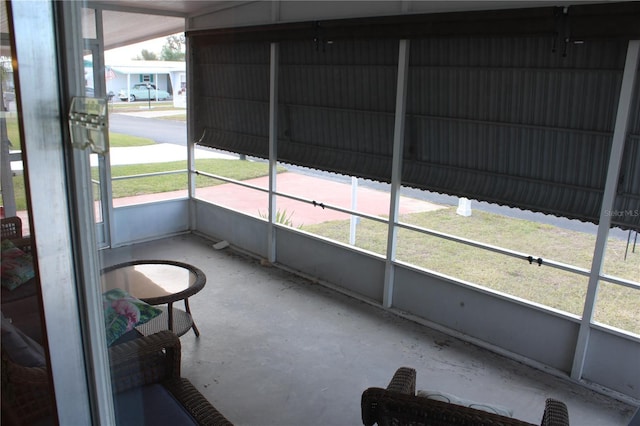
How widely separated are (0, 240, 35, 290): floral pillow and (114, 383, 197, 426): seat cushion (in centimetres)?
25

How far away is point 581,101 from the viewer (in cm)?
345

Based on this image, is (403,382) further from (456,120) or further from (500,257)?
(500,257)

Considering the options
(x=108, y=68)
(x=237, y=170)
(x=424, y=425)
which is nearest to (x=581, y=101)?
(x=424, y=425)

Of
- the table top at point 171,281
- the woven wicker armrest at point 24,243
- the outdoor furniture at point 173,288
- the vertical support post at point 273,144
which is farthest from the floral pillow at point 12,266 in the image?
the vertical support post at point 273,144

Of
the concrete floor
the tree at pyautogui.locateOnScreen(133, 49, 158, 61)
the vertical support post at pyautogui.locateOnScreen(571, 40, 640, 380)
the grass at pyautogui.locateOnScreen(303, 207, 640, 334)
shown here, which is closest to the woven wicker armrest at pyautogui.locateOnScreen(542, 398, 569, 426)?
the concrete floor

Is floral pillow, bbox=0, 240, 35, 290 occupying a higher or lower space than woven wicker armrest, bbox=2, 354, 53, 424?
higher

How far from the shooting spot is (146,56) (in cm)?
84

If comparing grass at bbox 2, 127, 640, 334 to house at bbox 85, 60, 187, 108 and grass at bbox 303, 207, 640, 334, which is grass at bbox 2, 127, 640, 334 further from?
house at bbox 85, 60, 187, 108

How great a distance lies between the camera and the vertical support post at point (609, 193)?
315 centimetres

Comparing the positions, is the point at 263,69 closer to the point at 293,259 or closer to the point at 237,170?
the point at 237,170

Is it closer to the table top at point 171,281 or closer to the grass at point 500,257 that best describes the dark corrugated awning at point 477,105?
the grass at point 500,257

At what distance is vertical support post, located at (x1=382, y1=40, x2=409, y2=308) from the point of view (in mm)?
4285

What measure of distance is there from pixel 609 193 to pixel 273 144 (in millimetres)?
3410

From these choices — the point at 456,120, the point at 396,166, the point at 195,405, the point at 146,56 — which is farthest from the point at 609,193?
the point at 146,56
